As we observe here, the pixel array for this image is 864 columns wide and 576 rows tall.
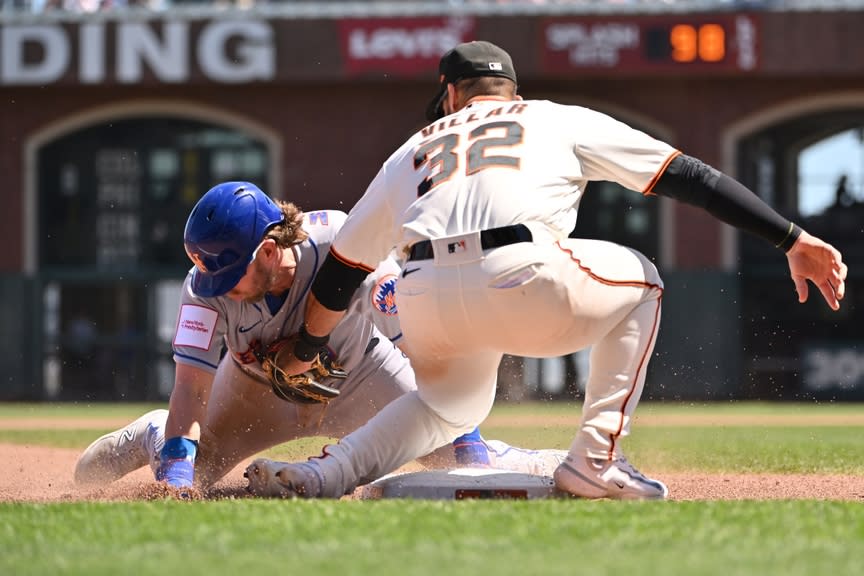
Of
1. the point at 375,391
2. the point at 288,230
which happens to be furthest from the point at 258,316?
the point at 375,391

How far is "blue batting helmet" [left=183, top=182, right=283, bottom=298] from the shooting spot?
456 cm

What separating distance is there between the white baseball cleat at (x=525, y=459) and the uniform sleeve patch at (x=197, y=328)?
3.93ft

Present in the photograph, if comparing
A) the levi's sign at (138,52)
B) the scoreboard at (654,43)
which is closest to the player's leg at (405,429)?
the scoreboard at (654,43)

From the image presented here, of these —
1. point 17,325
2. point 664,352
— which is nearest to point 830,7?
point 664,352

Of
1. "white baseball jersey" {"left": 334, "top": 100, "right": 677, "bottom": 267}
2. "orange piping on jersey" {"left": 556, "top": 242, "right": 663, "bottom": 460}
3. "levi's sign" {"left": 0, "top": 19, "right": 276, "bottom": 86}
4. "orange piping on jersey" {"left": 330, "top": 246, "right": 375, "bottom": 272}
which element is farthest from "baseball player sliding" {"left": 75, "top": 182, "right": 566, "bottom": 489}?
"levi's sign" {"left": 0, "top": 19, "right": 276, "bottom": 86}

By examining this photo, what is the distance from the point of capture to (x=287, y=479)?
13.2ft

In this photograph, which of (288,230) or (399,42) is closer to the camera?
(288,230)

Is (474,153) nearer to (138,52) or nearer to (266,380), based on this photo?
(266,380)

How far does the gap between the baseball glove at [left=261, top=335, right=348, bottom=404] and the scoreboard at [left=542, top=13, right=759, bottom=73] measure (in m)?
12.7

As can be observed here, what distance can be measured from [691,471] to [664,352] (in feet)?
35.9

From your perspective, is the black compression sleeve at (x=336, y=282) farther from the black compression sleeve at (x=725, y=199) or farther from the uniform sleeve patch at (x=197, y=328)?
the black compression sleeve at (x=725, y=199)

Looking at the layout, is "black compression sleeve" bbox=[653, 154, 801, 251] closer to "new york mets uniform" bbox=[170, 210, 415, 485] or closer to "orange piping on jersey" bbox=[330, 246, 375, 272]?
"orange piping on jersey" bbox=[330, 246, 375, 272]

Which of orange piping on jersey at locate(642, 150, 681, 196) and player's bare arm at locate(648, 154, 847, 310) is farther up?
orange piping on jersey at locate(642, 150, 681, 196)

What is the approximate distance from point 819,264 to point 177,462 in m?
2.27
